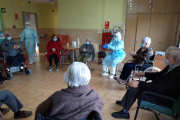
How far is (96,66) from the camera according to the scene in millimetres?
4828

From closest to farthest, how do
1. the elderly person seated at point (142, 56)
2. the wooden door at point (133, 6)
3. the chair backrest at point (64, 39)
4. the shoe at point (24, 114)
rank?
the shoe at point (24, 114)
the elderly person seated at point (142, 56)
the wooden door at point (133, 6)
the chair backrest at point (64, 39)

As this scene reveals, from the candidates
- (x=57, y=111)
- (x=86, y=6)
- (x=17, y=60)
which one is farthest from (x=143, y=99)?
(x=86, y=6)

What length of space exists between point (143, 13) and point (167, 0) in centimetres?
76

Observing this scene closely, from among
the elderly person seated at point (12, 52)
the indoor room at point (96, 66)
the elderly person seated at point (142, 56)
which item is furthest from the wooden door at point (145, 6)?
the elderly person seated at point (12, 52)

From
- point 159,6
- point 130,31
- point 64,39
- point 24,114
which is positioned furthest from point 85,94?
point 64,39

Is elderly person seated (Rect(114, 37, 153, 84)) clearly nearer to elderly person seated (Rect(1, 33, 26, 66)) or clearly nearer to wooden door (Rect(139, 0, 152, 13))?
wooden door (Rect(139, 0, 152, 13))

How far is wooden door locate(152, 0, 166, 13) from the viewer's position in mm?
4289

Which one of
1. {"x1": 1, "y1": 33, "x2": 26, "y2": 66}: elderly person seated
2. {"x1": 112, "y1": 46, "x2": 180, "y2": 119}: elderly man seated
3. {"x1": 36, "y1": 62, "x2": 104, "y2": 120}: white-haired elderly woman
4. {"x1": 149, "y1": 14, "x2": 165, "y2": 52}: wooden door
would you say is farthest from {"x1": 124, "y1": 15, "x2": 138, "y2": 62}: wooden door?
{"x1": 36, "y1": 62, "x2": 104, "y2": 120}: white-haired elderly woman

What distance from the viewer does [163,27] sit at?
441 centimetres

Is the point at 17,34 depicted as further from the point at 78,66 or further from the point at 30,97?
the point at 78,66

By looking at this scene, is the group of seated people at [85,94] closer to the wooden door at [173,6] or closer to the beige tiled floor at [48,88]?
the beige tiled floor at [48,88]

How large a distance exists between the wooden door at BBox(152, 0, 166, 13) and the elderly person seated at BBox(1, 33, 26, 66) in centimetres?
435

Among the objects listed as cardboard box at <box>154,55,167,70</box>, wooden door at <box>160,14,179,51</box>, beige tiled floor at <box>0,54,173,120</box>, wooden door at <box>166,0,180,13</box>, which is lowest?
beige tiled floor at <box>0,54,173,120</box>

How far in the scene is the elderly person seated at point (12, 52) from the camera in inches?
141
